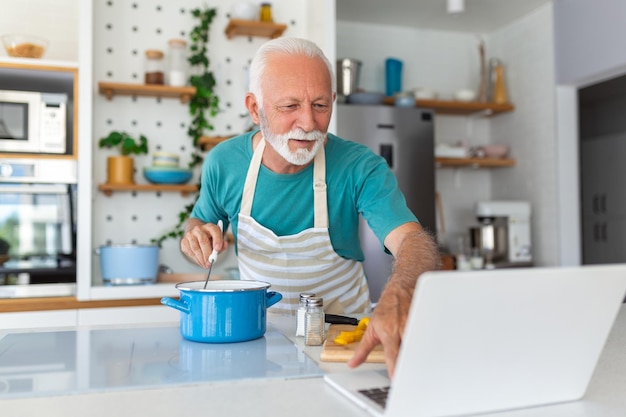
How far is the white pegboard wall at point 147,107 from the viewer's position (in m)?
3.33

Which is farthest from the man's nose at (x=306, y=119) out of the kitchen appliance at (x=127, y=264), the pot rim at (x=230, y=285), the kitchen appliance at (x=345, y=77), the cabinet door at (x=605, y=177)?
the cabinet door at (x=605, y=177)

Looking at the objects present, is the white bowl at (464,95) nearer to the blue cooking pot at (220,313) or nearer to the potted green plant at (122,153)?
the potted green plant at (122,153)

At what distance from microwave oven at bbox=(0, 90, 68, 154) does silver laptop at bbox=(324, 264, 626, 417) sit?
2590 millimetres

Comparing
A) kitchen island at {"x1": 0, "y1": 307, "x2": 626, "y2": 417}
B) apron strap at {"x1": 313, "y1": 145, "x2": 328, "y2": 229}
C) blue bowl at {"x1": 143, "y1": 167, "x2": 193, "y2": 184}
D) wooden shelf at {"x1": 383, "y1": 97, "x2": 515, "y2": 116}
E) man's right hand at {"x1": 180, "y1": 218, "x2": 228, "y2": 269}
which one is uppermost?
wooden shelf at {"x1": 383, "y1": 97, "x2": 515, "y2": 116}

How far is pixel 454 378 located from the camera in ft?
2.31

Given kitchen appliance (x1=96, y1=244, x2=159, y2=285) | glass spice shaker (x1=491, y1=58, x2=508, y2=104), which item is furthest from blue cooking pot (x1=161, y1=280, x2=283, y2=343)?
glass spice shaker (x1=491, y1=58, x2=508, y2=104)

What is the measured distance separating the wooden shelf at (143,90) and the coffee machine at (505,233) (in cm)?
208

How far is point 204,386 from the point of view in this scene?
2.82ft

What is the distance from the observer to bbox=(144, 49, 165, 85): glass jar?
327cm

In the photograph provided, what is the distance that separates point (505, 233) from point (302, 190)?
278 centimetres

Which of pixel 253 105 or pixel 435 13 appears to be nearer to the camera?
pixel 253 105

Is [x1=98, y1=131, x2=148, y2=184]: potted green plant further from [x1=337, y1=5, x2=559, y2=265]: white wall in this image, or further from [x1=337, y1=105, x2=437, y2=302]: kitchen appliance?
[x1=337, y1=5, x2=559, y2=265]: white wall

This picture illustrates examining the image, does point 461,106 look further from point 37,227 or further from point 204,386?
point 204,386

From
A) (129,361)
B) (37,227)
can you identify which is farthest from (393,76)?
(129,361)
